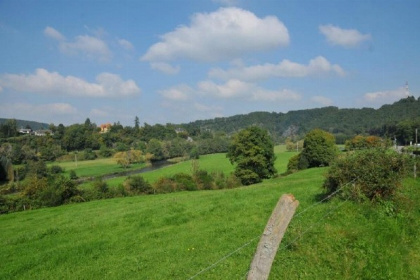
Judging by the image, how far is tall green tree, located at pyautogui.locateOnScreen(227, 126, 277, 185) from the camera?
49000mm

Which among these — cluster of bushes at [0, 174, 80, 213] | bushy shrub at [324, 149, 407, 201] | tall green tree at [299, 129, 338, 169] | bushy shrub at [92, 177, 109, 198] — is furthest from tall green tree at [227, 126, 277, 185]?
bushy shrub at [324, 149, 407, 201]

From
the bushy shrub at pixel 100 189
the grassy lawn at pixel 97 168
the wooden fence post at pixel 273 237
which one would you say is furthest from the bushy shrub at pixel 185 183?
the grassy lawn at pixel 97 168

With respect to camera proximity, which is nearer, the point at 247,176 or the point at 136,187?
the point at 136,187

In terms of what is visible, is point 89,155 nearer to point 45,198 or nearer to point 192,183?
point 45,198

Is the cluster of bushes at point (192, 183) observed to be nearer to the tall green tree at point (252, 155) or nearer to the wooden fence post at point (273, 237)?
the tall green tree at point (252, 155)

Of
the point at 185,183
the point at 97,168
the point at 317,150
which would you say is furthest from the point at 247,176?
the point at 97,168

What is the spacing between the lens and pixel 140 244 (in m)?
12.7

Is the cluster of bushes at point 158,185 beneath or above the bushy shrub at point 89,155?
above

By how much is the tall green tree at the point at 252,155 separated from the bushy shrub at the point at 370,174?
36.2 m

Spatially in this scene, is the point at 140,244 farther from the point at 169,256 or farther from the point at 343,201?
the point at 343,201

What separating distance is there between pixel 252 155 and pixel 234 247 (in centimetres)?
3948

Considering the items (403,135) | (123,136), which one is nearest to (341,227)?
(403,135)

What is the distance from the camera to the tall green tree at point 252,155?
49.0 m

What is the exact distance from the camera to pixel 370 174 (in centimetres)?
1131
